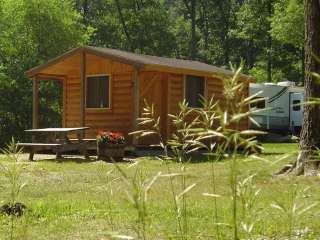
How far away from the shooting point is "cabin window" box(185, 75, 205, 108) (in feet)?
68.3

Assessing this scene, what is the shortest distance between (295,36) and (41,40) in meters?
14.3

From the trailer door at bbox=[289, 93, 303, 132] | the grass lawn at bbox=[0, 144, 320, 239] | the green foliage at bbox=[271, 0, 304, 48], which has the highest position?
the green foliage at bbox=[271, 0, 304, 48]

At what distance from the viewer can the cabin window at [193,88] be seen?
20.8 metres

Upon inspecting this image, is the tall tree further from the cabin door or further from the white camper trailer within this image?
the white camper trailer

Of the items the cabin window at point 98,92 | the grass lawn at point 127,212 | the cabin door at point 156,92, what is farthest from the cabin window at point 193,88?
the grass lawn at point 127,212

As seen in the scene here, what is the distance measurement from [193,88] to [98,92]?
3397mm

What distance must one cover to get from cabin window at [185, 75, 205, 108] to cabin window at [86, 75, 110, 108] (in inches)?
110

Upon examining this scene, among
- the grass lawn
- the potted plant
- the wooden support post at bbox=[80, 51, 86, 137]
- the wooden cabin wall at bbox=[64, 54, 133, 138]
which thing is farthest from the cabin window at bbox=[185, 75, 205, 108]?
the grass lawn

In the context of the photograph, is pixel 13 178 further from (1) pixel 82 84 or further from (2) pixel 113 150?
(1) pixel 82 84

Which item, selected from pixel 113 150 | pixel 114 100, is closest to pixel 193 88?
pixel 114 100

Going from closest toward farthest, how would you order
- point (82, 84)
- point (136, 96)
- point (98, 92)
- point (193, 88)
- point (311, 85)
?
point (311, 85) → point (136, 96) → point (82, 84) → point (98, 92) → point (193, 88)

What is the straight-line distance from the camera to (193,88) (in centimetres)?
2112

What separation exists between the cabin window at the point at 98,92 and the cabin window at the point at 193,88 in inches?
110

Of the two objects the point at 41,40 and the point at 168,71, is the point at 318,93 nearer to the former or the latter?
the point at 168,71
